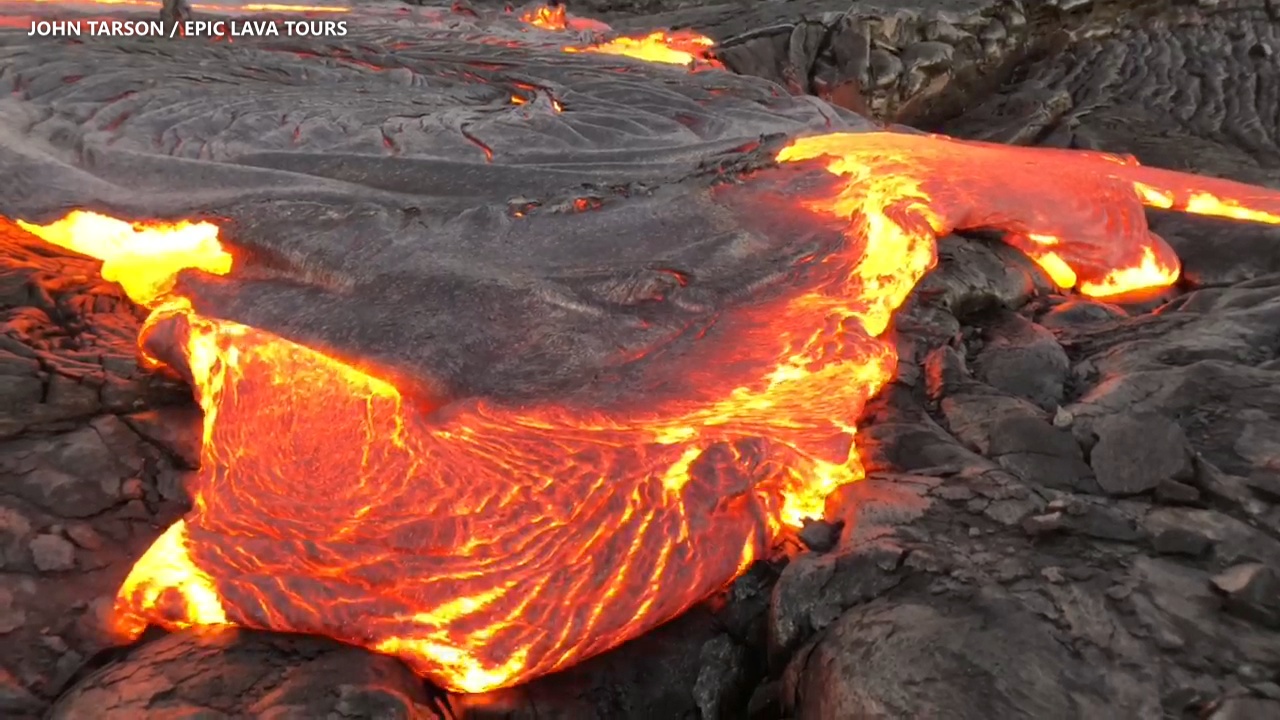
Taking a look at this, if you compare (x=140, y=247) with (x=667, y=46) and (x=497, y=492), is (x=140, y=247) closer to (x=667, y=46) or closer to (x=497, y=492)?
(x=497, y=492)

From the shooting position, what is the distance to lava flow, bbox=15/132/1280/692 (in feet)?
6.24

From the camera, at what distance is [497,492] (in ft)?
6.69

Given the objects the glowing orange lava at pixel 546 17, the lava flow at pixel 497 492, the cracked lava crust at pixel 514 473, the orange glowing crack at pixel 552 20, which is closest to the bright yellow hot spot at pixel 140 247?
the cracked lava crust at pixel 514 473

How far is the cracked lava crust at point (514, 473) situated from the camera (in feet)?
6.26

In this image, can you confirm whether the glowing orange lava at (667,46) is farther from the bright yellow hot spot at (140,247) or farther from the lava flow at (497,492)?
the lava flow at (497,492)

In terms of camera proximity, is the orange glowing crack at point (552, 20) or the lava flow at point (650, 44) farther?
the orange glowing crack at point (552, 20)

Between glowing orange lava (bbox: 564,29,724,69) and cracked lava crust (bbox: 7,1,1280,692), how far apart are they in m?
2.81

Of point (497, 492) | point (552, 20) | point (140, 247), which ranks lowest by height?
point (497, 492)

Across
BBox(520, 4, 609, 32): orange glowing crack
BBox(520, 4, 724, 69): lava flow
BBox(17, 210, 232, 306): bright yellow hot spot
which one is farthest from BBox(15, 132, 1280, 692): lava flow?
BBox(520, 4, 609, 32): orange glowing crack

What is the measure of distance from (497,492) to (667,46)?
164 inches

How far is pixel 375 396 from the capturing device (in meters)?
2.25

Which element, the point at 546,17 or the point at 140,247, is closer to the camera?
the point at 140,247

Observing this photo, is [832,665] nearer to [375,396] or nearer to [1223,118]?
[375,396]

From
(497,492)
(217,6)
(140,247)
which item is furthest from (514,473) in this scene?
(217,6)
